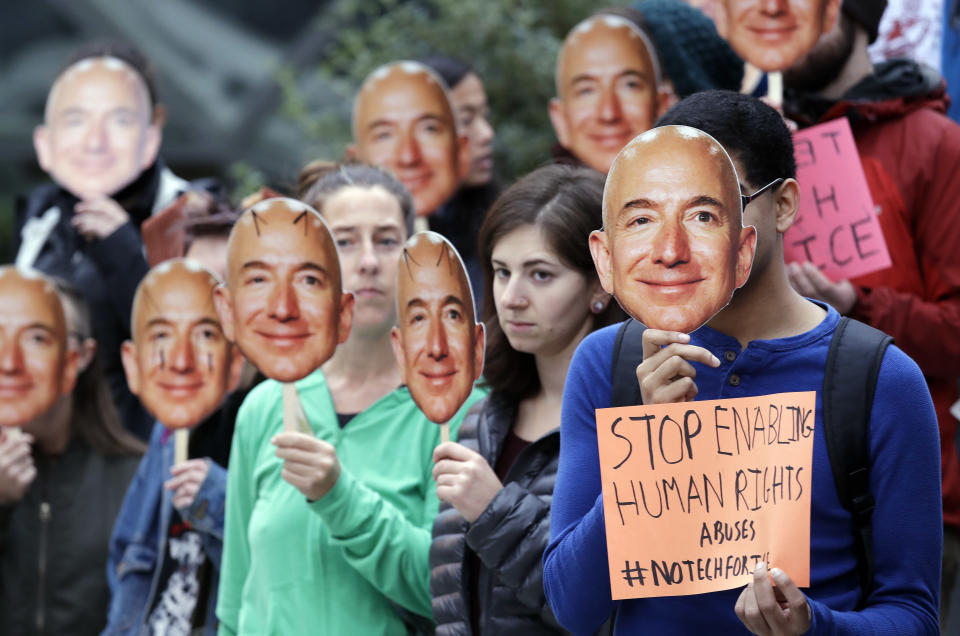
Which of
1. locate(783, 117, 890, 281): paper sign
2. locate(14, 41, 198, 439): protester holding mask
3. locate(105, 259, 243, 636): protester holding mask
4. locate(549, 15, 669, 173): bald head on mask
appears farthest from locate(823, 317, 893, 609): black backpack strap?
locate(14, 41, 198, 439): protester holding mask

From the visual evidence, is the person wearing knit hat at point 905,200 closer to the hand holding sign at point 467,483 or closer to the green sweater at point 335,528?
the hand holding sign at point 467,483

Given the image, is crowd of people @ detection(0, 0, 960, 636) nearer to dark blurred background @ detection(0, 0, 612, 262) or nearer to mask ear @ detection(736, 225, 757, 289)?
mask ear @ detection(736, 225, 757, 289)

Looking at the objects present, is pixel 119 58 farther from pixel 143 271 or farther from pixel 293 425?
pixel 293 425

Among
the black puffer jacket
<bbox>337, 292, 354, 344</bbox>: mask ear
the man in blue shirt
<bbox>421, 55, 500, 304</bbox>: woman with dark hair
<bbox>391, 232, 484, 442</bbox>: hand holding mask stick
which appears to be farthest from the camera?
<bbox>421, 55, 500, 304</bbox>: woman with dark hair

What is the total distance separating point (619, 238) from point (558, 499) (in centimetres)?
44

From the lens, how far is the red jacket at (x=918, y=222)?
2863 mm

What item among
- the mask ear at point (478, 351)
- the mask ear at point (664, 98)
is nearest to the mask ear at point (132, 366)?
the mask ear at point (478, 351)

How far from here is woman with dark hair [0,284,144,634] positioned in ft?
12.6

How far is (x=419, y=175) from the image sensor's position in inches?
152

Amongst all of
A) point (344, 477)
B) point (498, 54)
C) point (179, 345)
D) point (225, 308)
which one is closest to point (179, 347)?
point (179, 345)

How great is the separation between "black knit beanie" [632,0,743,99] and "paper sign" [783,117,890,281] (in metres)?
0.83

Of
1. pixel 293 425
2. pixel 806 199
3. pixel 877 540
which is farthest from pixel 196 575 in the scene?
pixel 877 540

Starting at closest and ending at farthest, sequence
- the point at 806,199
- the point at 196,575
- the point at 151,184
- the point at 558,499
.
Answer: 1. the point at 558,499
2. the point at 806,199
3. the point at 196,575
4. the point at 151,184

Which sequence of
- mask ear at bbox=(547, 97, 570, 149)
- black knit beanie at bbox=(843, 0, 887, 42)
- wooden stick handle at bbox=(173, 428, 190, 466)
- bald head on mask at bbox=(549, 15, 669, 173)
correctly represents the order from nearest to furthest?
black knit beanie at bbox=(843, 0, 887, 42)
wooden stick handle at bbox=(173, 428, 190, 466)
bald head on mask at bbox=(549, 15, 669, 173)
mask ear at bbox=(547, 97, 570, 149)
